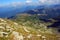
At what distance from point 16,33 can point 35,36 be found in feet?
10.2

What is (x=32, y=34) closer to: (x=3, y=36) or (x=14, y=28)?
(x=14, y=28)

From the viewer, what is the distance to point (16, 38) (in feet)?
79.8

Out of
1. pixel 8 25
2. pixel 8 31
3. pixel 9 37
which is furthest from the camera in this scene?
pixel 8 25

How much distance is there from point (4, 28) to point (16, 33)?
98.6 inches

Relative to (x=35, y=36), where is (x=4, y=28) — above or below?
above

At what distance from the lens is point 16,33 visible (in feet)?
83.1

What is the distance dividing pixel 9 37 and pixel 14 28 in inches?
127

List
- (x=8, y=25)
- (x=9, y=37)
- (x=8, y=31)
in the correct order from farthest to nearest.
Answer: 1. (x=8, y=25)
2. (x=8, y=31)
3. (x=9, y=37)

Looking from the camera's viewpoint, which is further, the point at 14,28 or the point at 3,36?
the point at 14,28

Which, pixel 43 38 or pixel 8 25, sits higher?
pixel 8 25

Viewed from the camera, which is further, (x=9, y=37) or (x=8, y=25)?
(x=8, y=25)

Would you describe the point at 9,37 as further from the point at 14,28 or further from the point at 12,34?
the point at 14,28

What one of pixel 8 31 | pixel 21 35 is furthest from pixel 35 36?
pixel 8 31

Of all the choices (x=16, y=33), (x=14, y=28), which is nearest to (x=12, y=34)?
(x=16, y=33)
